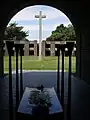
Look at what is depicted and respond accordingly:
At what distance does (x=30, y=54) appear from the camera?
30031 millimetres

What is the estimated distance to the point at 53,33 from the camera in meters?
42.0

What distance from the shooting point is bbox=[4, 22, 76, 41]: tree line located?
3984 centimetres

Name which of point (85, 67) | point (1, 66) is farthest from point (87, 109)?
point (1, 66)

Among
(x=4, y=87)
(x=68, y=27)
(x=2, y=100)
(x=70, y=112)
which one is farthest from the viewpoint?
(x=68, y=27)

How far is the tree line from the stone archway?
26.5 meters

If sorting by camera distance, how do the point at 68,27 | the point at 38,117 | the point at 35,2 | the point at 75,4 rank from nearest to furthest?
the point at 38,117
the point at 75,4
the point at 35,2
the point at 68,27

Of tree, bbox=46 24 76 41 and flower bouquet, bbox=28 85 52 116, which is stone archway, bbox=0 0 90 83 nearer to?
flower bouquet, bbox=28 85 52 116

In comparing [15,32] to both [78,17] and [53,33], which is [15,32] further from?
[78,17]

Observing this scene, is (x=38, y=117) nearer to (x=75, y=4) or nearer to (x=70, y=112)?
(x=70, y=112)

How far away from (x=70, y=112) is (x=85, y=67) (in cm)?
543

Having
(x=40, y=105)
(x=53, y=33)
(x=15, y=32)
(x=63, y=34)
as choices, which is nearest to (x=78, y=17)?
(x=40, y=105)

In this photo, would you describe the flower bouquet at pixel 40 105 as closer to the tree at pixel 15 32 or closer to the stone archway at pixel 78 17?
the stone archway at pixel 78 17

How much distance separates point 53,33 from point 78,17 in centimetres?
3024

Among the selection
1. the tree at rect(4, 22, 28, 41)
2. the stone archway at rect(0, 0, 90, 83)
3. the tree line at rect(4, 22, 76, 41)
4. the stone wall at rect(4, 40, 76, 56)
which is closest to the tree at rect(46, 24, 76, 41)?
the tree line at rect(4, 22, 76, 41)
